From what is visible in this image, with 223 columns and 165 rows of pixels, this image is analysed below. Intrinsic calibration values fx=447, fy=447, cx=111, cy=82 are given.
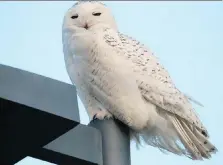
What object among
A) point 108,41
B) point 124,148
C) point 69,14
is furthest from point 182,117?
point 69,14

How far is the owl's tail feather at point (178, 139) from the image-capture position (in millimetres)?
1795

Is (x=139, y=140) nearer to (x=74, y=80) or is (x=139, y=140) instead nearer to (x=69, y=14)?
(x=74, y=80)

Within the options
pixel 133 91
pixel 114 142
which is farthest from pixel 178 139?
pixel 114 142

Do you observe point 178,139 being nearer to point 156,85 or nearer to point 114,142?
point 156,85

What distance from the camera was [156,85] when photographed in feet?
6.79

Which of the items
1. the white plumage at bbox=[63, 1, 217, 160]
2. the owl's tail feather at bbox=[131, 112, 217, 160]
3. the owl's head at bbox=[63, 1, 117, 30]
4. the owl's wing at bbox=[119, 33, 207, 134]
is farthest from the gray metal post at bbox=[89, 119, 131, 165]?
the owl's head at bbox=[63, 1, 117, 30]

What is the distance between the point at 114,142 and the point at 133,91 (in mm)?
627

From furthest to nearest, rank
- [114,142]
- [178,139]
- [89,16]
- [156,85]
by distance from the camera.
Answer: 1. [89,16]
2. [156,85]
3. [178,139]
4. [114,142]

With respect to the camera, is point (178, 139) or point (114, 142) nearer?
point (114, 142)

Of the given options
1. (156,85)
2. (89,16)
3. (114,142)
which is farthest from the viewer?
(89,16)

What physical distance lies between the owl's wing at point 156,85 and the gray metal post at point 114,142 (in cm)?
52

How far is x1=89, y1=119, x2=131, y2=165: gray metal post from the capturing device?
48.7 inches

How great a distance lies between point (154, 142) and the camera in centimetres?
192

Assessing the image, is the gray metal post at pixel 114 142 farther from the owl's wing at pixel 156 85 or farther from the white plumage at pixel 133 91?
the owl's wing at pixel 156 85
